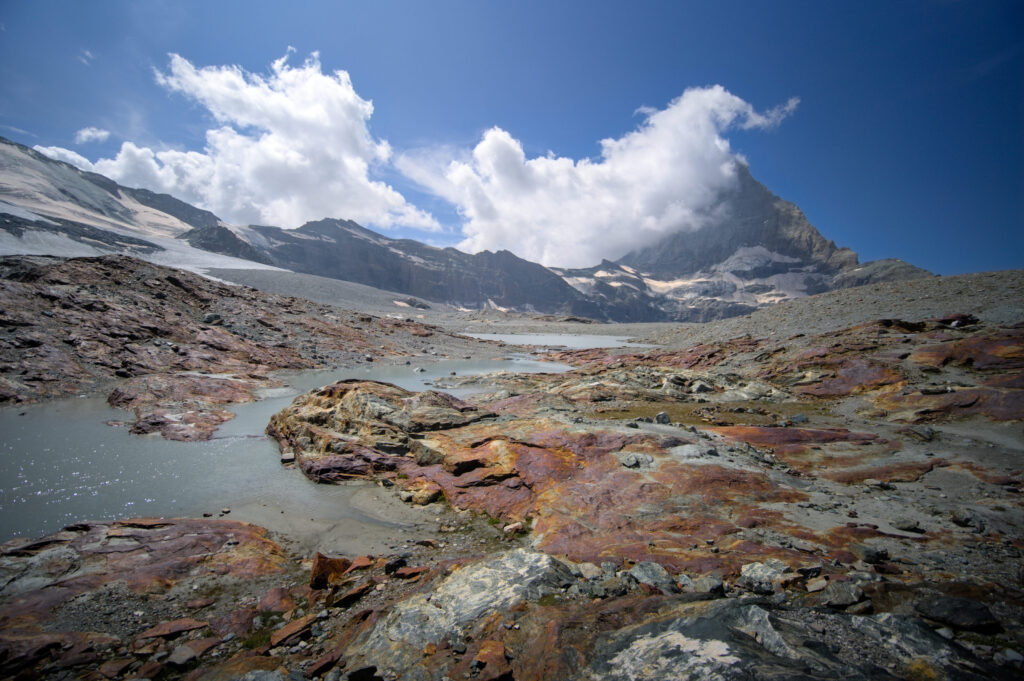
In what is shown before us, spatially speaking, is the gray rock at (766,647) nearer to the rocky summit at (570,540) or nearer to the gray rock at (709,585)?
the rocky summit at (570,540)

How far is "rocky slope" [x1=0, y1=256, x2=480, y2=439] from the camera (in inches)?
733

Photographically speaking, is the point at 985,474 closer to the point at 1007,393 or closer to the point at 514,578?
the point at 1007,393

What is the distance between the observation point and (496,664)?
407 cm

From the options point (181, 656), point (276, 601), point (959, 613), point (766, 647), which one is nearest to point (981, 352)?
point (959, 613)

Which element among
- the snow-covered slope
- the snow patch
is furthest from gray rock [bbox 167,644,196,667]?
the snow patch

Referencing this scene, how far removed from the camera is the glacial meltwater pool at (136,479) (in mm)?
9289

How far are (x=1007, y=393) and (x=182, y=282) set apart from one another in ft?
185

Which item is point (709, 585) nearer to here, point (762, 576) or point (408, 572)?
point (762, 576)

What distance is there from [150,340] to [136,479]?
72.4 ft

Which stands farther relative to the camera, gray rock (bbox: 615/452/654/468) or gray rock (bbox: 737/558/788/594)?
gray rock (bbox: 615/452/654/468)

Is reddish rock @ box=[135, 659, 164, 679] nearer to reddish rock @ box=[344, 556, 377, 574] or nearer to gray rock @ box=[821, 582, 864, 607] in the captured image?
reddish rock @ box=[344, 556, 377, 574]

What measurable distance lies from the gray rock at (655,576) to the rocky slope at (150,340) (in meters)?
15.9

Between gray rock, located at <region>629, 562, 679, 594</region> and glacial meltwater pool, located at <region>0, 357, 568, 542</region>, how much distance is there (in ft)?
18.9

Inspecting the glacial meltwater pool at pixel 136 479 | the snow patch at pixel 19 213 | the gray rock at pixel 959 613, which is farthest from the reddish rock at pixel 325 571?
the snow patch at pixel 19 213
